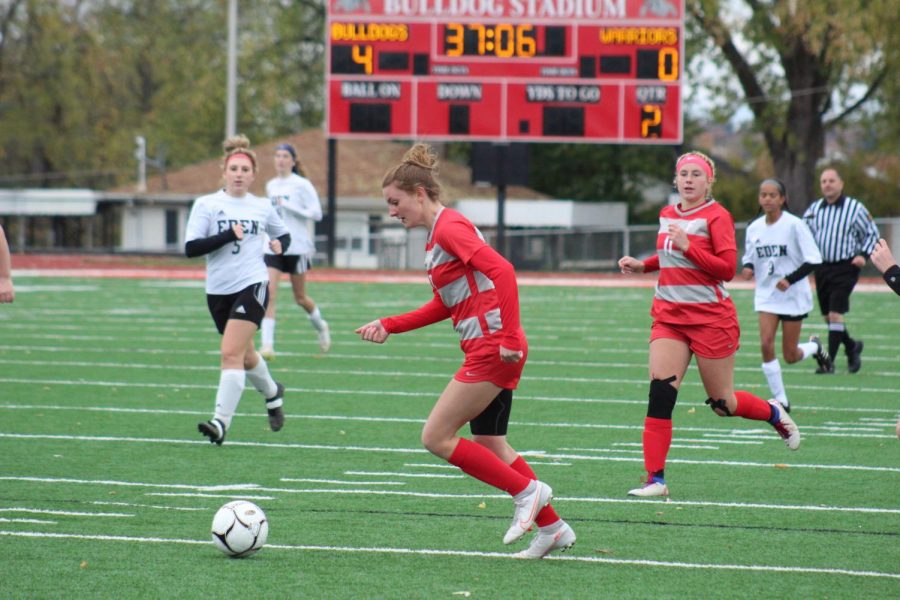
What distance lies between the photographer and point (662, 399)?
24.2 feet

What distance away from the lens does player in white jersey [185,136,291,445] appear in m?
9.08

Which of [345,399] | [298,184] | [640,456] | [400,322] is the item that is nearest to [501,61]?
[298,184]

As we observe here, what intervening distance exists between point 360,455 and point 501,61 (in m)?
20.5

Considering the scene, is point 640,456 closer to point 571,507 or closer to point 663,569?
point 571,507

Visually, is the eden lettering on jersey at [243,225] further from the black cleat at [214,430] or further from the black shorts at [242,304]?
the black cleat at [214,430]

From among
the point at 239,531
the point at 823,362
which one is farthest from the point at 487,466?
the point at 823,362

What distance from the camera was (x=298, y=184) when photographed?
14562 mm

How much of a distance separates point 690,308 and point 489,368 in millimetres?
1976

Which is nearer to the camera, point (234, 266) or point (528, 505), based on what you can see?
point (528, 505)

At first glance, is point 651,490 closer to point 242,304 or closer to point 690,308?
point 690,308

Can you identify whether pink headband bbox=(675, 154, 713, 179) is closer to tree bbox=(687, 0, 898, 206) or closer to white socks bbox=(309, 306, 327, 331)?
white socks bbox=(309, 306, 327, 331)

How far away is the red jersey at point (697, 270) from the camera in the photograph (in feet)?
24.2

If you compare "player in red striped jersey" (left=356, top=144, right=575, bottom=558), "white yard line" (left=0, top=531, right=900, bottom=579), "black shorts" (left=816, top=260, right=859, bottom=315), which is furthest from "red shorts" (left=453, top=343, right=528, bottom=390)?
"black shorts" (left=816, top=260, right=859, bottom=315)

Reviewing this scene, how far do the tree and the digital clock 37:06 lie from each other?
936 cm
